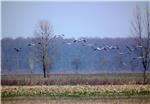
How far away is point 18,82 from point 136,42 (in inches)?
297

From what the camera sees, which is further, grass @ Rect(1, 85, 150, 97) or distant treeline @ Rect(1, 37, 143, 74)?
distant treeline @ Rect(1, 37, 143, 74)

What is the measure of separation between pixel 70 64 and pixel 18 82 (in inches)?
1133

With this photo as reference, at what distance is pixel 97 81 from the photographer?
1894 cm

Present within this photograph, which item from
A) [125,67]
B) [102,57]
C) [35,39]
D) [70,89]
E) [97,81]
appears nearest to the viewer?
[70,89]

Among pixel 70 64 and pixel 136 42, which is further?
pixel 70 64

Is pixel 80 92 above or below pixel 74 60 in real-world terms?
above

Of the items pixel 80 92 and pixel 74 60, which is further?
pixel 74 60

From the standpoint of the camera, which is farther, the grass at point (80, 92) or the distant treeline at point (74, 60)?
the distant treeline at point (74, 60)

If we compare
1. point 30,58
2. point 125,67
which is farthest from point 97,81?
point 30,58

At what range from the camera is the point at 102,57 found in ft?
152

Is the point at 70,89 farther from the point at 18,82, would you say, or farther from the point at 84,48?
the point at 84,48

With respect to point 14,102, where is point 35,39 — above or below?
above

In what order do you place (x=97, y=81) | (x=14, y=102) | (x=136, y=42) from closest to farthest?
(x=14, y=102) → (x=97, y=81) → (x=136, y=42)

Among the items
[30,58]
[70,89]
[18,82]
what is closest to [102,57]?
[30,58]
